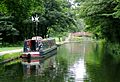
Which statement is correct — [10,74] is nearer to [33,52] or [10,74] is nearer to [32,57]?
[32,57]

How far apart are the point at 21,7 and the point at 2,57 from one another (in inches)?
235

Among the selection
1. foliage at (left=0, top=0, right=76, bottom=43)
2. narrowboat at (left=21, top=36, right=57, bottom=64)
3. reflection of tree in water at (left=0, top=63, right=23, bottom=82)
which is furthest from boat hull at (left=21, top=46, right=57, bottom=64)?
foliage at (left=0, top=0, right=76, bottom=43)

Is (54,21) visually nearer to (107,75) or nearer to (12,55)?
(12,55)

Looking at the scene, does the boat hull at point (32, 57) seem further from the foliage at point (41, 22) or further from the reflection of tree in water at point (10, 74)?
the foliage at point (41, 22)

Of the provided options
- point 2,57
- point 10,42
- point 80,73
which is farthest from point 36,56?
point 10,42

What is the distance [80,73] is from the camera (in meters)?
25.3

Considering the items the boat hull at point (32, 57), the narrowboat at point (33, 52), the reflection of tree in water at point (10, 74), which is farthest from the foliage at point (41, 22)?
the reflection of tree in water at point (10, 74)

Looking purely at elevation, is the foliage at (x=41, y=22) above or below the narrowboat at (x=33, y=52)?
above

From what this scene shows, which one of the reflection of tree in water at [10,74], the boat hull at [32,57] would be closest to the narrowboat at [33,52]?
the boat hull at [32,57]

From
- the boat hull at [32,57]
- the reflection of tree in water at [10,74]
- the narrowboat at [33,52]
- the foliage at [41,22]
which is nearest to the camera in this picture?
the reflection of tree in water at [10,74]

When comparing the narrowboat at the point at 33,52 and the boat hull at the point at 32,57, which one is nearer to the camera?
the boat hull at the point at 32,57

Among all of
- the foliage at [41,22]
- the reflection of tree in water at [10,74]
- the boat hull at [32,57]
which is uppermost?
the foliage at [41,22]

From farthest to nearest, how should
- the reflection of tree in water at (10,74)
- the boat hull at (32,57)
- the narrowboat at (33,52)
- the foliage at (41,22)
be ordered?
the foliage at (41,22), the narrowboat at (33,52), the boat hull at (32,57), the reflection of tree in water at (10,74)

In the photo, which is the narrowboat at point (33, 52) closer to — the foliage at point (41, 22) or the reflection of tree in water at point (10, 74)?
the foliage at point (41, 22)
